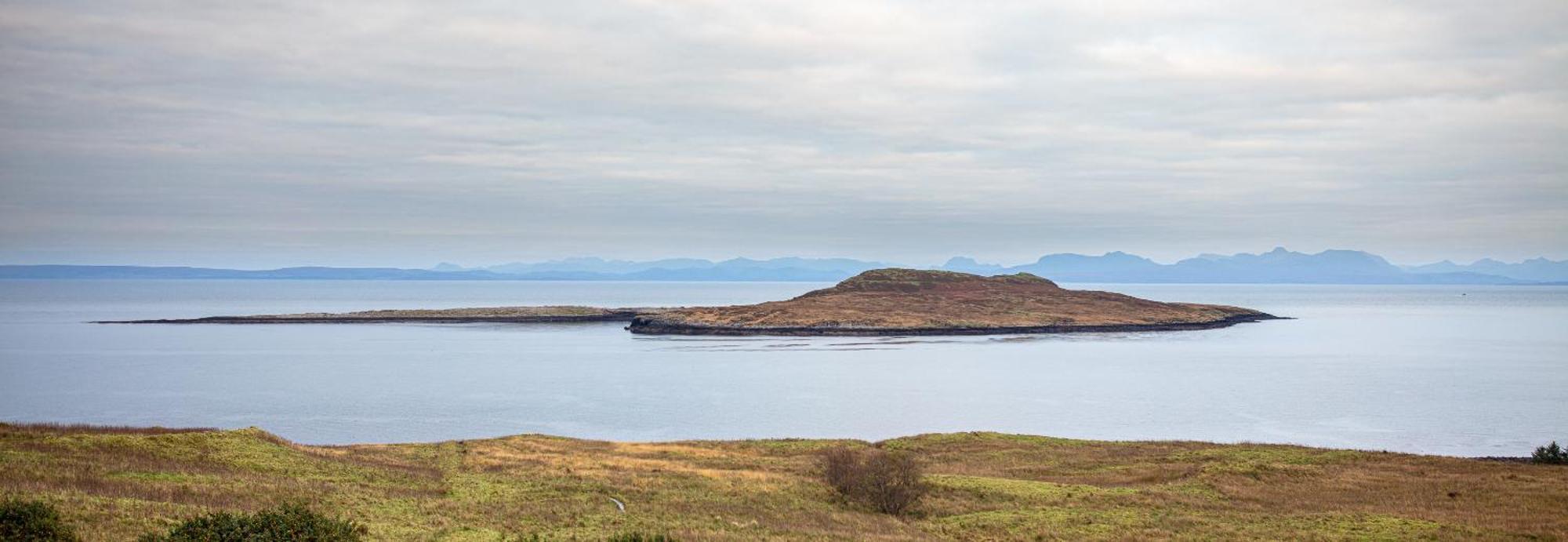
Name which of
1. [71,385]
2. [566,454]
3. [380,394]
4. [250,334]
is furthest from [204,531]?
[250,334]

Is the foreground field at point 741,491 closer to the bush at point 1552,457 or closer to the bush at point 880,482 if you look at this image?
the bush at point 880,482

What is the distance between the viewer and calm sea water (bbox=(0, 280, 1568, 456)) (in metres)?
74.5

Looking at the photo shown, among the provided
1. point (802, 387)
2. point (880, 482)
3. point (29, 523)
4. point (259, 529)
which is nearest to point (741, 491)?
point (880, 482)

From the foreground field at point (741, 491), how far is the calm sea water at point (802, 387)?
23259 mm

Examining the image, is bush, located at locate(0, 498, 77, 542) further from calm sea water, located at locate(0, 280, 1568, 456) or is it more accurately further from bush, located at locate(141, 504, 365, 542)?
calm sea water, located at locate(0, 280, 1568, 456)

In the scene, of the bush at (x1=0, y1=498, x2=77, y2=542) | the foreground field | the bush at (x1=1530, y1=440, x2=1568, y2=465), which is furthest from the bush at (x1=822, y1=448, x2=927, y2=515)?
the bush at (x1=1530, y1=440, x2=1568, y2=465)

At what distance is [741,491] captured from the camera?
3634 cm

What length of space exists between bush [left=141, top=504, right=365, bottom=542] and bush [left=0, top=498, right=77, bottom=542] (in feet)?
5.30

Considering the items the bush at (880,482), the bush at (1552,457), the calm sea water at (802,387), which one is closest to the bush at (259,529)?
the bush at (880,482)

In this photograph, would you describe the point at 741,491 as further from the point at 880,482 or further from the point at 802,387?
the point at 802,387

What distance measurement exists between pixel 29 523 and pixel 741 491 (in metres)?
21.3

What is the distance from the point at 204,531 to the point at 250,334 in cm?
17783

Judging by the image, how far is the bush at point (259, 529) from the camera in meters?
18.2

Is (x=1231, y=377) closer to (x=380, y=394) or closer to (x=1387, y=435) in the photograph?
(x=1387, y=435)
